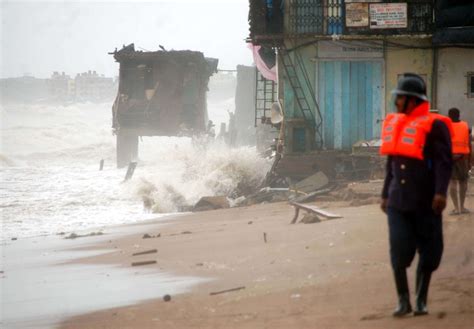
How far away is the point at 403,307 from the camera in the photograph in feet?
19.1

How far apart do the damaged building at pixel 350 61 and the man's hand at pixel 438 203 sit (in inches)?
575

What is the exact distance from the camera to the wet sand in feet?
20.4

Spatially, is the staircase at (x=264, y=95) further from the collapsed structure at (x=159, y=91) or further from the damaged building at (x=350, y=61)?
the collapsed structure at (x=159, y=91)

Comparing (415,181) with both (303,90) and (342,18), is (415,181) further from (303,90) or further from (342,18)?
(303,90)

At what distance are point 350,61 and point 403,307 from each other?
633 inches

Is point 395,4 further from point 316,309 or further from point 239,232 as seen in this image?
point 316,309

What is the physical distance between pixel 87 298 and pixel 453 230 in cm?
402

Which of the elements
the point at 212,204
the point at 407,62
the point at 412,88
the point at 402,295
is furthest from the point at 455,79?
the point at 402,295

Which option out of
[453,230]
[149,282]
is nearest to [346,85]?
[453,230]

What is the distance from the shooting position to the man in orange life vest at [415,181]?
5684 mm

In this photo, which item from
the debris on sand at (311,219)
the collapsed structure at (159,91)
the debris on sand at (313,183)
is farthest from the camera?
the collapsed structure at (159,91)

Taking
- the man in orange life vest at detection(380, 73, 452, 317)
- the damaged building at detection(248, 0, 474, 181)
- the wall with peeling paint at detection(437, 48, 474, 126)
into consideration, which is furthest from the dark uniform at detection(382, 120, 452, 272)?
the wall with peeling paint at detection(437, 48, 474, 126)

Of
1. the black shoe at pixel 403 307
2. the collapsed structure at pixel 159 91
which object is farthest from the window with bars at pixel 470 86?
the black shoe at pixel 403 307

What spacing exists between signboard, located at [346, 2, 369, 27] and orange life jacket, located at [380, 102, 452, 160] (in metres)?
15.3
